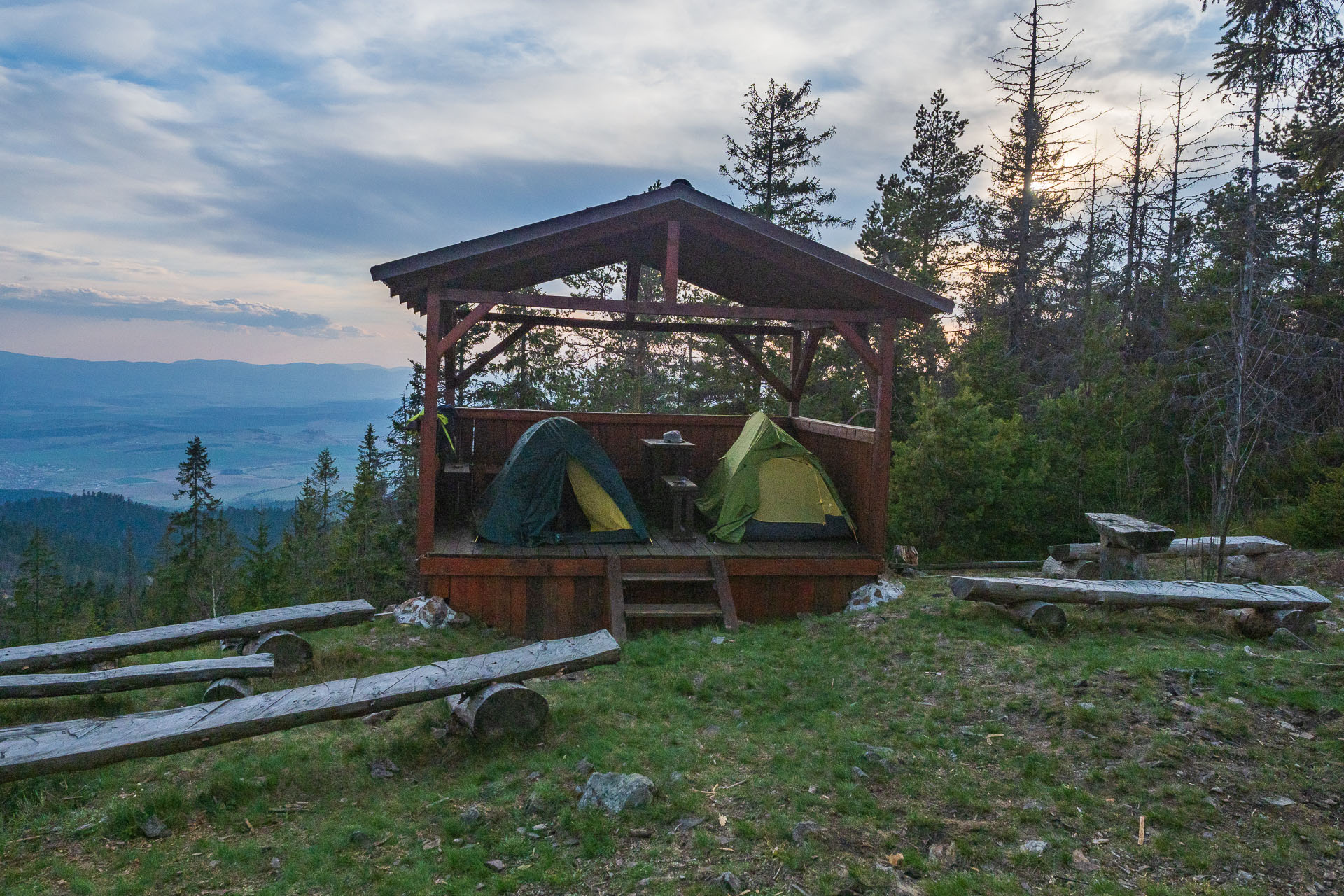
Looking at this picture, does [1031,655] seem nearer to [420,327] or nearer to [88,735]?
[88,735]

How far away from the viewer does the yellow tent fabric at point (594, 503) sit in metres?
8.12

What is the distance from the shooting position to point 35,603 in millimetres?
39469

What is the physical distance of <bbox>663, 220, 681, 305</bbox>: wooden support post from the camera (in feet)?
24.2

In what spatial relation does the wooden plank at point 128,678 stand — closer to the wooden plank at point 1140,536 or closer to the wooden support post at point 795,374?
the wooden plank at point 1140,536

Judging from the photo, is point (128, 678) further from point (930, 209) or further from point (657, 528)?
point (930, 209)

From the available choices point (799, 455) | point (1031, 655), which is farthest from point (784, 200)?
point (1031, 655)

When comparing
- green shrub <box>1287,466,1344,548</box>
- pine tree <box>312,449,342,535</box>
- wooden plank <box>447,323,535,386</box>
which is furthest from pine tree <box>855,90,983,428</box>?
pine tree <box>312,449,342,535</box>

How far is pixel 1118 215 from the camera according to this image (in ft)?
76.6

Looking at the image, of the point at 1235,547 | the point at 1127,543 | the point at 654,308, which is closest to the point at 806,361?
the point at 654,308

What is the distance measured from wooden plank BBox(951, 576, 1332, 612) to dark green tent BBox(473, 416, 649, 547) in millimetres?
3544

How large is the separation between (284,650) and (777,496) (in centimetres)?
507

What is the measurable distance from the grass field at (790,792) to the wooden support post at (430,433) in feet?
6.67

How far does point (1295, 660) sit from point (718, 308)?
538 cm

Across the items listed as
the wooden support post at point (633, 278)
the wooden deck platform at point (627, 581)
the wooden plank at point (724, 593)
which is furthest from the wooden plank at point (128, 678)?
the wooden support post at point (633, 278)
